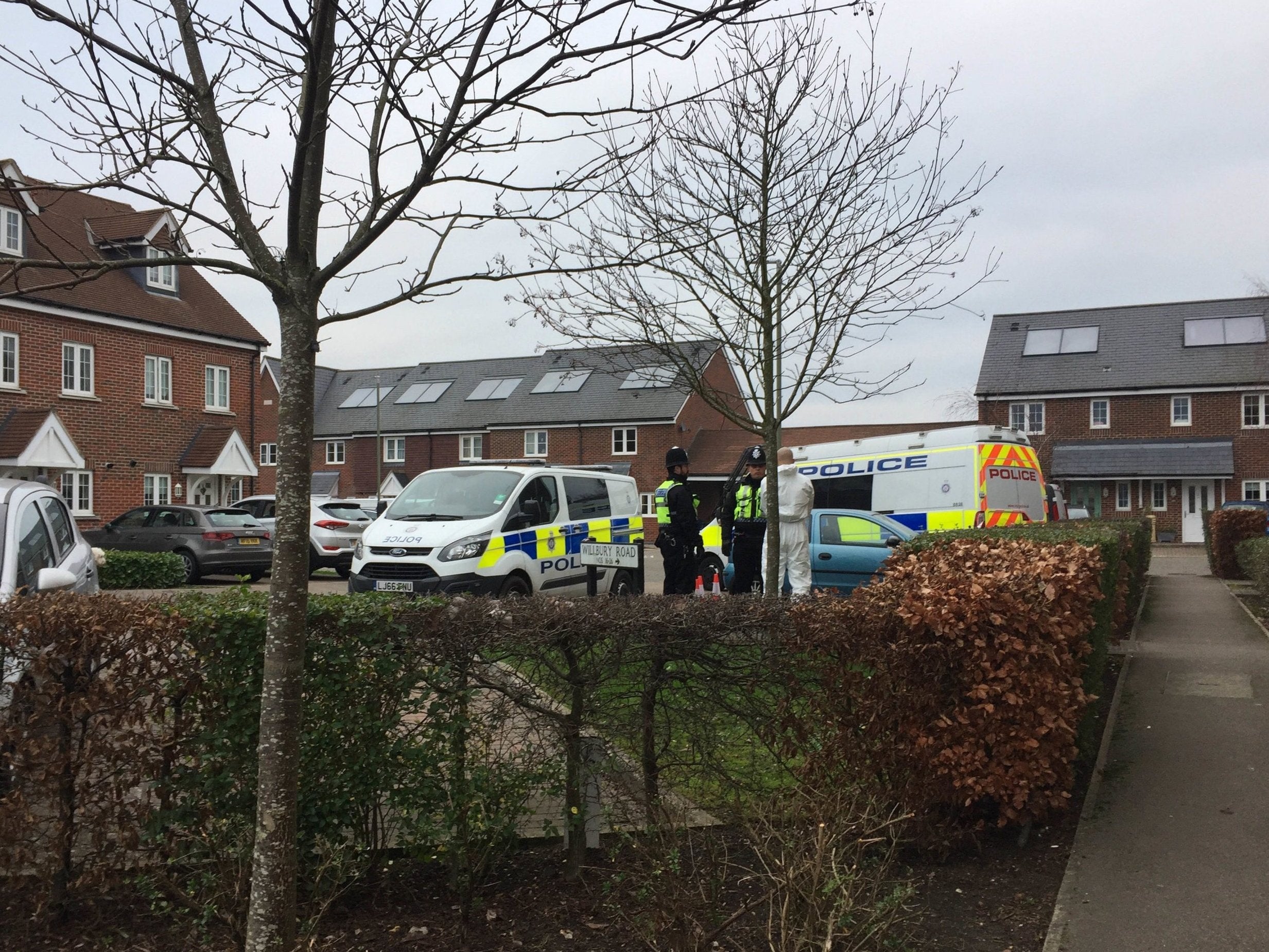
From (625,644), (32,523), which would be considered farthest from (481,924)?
(32,523)

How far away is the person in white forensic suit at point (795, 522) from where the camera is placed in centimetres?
1172

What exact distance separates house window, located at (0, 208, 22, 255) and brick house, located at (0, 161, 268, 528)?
0.11 feet

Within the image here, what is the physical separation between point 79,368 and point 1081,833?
1037 inches

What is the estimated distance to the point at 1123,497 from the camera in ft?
138

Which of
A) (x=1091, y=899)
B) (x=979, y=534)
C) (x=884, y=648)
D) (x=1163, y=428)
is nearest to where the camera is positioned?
(x=1091, y=899)

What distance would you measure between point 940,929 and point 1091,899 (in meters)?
0.67

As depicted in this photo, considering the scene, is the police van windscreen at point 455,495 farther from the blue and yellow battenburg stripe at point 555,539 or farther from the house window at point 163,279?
the house window at point 163,279

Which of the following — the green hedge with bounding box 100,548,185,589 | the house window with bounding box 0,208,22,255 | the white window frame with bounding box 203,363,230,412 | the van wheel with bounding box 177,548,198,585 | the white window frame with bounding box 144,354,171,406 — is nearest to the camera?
the green hedge with bounding box 100,548,185,589

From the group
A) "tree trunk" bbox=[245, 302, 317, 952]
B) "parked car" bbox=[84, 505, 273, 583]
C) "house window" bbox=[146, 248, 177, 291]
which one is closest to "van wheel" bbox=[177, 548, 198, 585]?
"parked car" bbox=[84, 505, 273, 583]

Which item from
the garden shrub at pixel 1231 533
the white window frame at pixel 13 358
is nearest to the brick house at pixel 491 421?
the white window frame at pixel 13 358

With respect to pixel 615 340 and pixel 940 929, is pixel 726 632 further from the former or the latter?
pixel 615 340

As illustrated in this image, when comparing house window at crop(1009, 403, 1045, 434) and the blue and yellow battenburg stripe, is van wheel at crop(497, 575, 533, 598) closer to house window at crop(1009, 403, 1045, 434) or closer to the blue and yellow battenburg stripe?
the blue and yellow battenburg stripe

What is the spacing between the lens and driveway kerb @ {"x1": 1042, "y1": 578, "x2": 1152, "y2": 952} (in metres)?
3.94

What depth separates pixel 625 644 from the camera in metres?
4.22
